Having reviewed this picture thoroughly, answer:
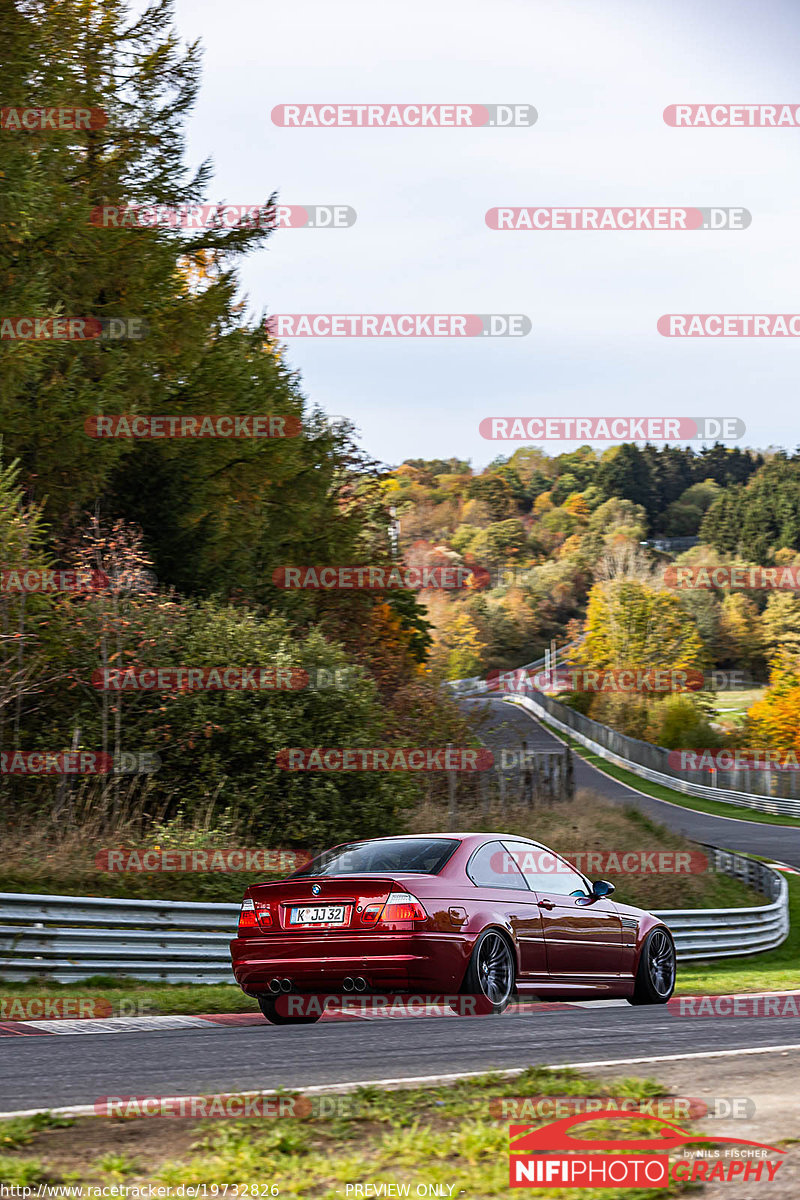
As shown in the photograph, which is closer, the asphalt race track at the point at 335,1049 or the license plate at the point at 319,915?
the asphalt race track at the point at 335,1049

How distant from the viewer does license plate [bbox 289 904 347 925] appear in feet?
28.4

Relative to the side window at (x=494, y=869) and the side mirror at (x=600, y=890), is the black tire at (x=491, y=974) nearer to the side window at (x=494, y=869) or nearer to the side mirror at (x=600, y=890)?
the side window at (x=494, y=869)

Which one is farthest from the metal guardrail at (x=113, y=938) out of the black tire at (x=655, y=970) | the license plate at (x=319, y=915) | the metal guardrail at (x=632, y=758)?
the metal guardrail at (x=632, y=758)

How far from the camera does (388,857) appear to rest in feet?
30.6

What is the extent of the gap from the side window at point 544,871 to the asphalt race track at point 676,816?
523 inches

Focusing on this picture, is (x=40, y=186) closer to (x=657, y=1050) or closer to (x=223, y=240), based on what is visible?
(x=223, y=240)

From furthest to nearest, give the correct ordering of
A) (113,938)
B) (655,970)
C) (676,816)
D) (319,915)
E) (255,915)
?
(676,816), (113,938), (655,970), (255,915), (319,915)

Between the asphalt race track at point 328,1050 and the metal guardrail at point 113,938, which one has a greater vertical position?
the asphalt race track at point 328,1050

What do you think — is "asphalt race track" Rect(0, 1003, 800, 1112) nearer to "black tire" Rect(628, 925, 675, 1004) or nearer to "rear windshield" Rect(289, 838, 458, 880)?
"rear windshield" Rect(289, 838, 458, 880)

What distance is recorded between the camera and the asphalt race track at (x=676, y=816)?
29000 millimetres

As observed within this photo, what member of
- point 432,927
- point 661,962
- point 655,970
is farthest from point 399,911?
point 661,962

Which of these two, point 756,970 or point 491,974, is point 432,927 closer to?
point 491,974

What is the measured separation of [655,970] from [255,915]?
12.5 ft

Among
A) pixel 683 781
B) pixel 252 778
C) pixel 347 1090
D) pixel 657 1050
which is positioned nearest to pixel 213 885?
pixel 252 778
